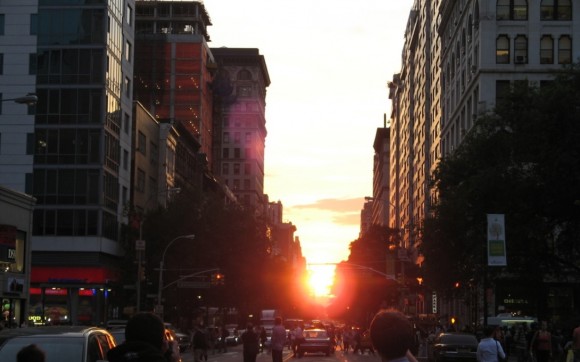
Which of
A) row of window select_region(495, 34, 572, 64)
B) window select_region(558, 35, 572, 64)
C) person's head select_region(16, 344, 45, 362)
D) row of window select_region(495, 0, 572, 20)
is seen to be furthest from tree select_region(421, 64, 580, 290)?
person's head select_region(16, 344, 45, 362)

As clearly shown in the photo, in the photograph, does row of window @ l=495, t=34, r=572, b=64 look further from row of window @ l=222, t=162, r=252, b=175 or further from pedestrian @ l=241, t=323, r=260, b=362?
row of window @ l=222, t=162, r=252, b=175

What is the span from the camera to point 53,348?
39.8ft

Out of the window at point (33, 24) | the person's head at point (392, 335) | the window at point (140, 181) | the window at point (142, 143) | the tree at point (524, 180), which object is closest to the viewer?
the person's head at point (392, 335)

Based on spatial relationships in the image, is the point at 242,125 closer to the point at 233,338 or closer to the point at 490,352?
the point at 233,338

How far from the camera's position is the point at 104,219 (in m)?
71.0

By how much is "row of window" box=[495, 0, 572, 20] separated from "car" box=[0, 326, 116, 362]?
207 feet

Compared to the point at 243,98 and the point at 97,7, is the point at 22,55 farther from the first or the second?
the point at 243,98

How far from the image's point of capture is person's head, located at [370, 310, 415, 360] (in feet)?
20.4

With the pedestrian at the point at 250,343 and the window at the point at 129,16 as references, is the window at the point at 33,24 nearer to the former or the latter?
the window at the point at 129,16

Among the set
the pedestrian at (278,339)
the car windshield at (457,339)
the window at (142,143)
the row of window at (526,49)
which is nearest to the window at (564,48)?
the row of window at (526,49)

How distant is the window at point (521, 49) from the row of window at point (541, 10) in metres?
1.53

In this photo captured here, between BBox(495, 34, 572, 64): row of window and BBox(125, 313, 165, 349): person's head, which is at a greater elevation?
BBox(495, 34, 572, 64): row of window

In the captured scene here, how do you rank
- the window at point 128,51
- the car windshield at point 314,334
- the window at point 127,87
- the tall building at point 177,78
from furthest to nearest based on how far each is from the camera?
1. the tall building at point 177,78
2. the window at point 127,87
3. the window at point 128,51
4. the car windshield at point 314,334

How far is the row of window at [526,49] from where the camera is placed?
7019cm
